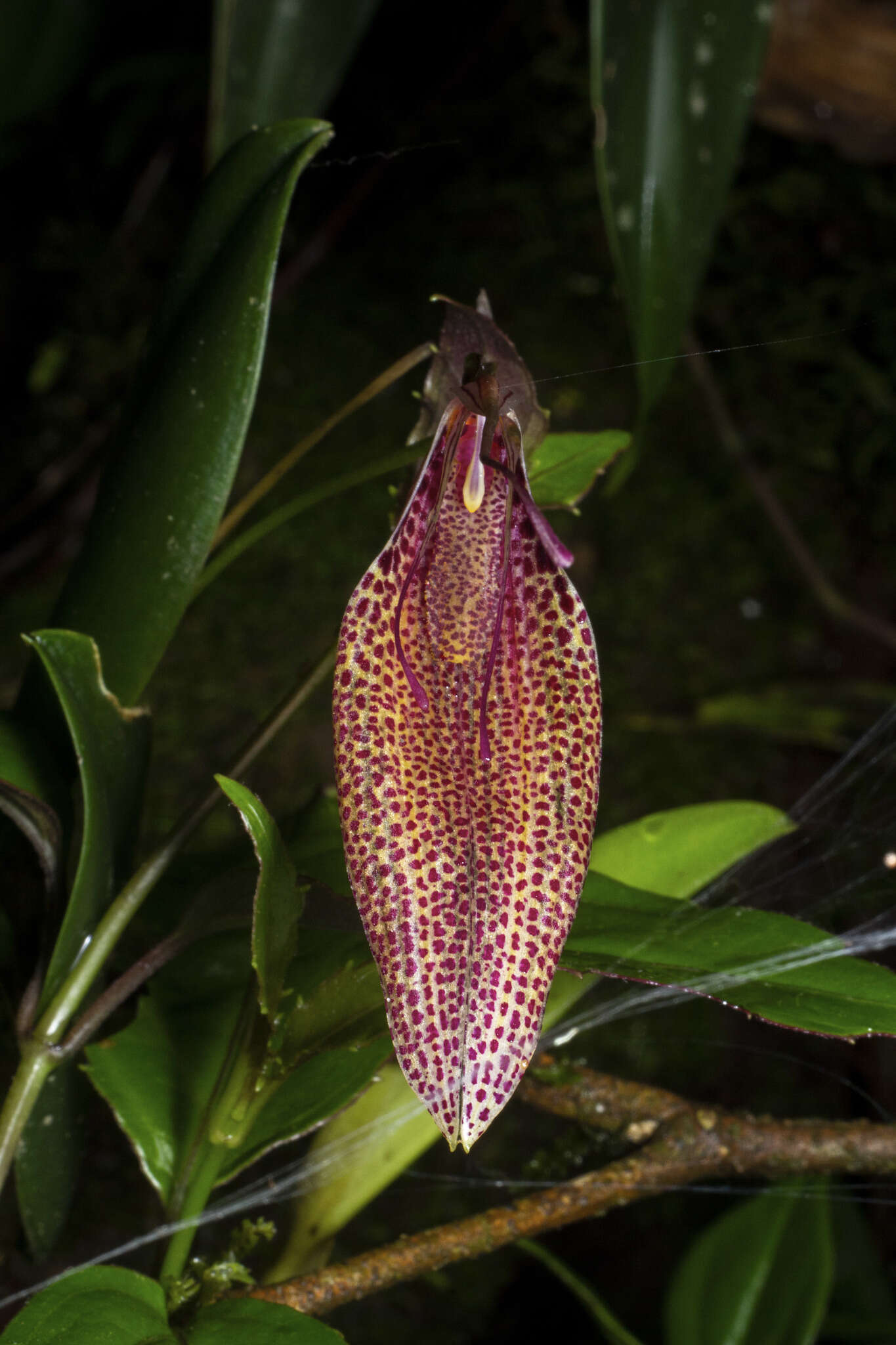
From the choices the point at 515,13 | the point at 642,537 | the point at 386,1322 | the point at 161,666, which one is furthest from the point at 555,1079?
the point at 515,13

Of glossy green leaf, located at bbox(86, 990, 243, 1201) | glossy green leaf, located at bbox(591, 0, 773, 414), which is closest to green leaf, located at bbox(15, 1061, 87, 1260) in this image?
glossy green leaf, located at bbox(86, 990, 243, 1201)

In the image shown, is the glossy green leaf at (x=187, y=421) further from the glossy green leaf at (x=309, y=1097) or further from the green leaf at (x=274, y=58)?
the green leaf at (x=274, y=58)

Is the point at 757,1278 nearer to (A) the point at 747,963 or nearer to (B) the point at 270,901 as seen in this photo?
(A) the point at 747,963

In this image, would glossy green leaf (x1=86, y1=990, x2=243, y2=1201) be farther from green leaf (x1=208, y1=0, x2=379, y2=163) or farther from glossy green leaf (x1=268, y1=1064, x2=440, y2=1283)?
green leaf (x1=208, y1=0, x2=379, y2=163)

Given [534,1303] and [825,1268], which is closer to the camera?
[825,1268]

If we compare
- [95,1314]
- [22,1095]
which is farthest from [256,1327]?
[22,1095]

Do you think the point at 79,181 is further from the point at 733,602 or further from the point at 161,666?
the point at 733,602
